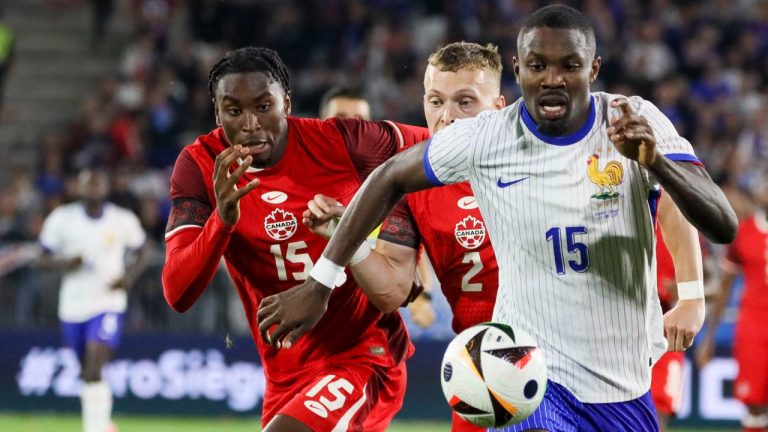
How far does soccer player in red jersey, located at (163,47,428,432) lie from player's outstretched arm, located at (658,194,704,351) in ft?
4.51

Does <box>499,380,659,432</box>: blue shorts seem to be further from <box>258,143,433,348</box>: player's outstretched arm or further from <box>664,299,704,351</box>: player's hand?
<box>258,143,433,348</box>: player's outstretched arm

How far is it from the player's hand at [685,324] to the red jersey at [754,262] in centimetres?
642

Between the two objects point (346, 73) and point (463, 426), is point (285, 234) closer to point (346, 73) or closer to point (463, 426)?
point (463, 426)

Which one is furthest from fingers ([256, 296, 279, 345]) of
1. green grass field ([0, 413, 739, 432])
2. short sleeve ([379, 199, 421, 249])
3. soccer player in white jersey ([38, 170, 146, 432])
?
green grass field ([0, 413, 739, 432])

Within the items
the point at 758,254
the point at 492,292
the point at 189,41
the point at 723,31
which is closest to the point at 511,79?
the point at 723,31

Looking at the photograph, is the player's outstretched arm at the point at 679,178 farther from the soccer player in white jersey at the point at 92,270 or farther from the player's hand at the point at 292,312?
the soccer player in white jersey at the point at 92,270

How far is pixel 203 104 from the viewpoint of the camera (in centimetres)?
1680

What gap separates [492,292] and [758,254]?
19.3 ft

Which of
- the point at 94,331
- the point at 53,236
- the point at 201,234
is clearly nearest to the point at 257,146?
the point at 201,234

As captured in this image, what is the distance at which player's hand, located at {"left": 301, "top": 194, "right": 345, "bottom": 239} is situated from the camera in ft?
14.9

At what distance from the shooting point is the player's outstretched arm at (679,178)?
3.88m

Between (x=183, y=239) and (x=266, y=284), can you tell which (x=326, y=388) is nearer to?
(x=266, y=284)

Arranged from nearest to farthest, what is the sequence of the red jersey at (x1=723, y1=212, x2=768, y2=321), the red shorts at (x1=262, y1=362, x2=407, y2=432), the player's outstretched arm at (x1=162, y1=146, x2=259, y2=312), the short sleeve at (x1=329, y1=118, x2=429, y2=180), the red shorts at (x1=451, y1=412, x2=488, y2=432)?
the player's outstretched arm at (x1=162, y1=146, x2=259, y2=312) < the red shorts at (x1=262, y1=362, x2=407, y2=432) < the short sleeve at (x1=329, y1=118, x2=429, y2=180) < the red shorts at (x1=451, y1=412, x2=488, y2=432) < the red jersey at (x1=723, y1=212, x2=768, y2=321)

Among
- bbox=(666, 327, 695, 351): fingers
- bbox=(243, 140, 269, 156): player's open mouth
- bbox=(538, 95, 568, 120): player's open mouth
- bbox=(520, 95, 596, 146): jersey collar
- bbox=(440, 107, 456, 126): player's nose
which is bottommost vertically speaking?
bbox=(666, 327, 695, 351): fingers
